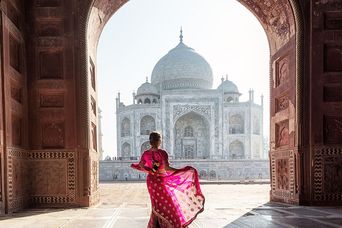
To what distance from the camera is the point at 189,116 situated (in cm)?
3728

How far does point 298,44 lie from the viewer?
300 inches

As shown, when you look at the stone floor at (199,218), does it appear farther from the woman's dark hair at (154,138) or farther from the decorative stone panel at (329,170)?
the woman's dark hair at (154,138)

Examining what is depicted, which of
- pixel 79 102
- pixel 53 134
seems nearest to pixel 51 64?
pixel 79 102

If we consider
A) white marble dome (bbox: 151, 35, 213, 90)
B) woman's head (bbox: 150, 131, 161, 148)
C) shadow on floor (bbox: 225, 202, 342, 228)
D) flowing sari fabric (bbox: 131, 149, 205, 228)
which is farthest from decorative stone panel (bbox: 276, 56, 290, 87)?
white marble dome (bbox: 151, 35, 213, 90)

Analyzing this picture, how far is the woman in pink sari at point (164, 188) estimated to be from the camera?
147 inches

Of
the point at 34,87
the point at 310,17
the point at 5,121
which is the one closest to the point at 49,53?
the point at 34,87

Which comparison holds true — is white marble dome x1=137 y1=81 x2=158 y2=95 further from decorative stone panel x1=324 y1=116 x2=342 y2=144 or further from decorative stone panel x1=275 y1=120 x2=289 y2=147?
decorative stone panel x1=324 y1=116 x2=342 y2=144

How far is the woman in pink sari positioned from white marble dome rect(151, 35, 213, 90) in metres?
34.9

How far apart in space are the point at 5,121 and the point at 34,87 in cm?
136

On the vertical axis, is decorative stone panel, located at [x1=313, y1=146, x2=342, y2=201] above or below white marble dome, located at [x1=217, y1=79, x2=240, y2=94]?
below

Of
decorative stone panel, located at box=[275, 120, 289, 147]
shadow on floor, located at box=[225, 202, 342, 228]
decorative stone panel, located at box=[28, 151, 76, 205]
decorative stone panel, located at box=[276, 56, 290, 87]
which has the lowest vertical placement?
shadow on floor, located at box=[225, 202, 342, 228]

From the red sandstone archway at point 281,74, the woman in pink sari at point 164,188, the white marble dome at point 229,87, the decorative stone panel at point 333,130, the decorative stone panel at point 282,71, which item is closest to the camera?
the woman in pink sari at point 164,188

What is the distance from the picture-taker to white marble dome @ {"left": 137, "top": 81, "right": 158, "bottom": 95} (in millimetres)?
39469

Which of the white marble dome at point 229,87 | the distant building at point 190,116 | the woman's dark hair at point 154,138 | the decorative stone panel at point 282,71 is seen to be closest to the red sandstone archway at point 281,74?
the decorative stone panel at point 282,71
